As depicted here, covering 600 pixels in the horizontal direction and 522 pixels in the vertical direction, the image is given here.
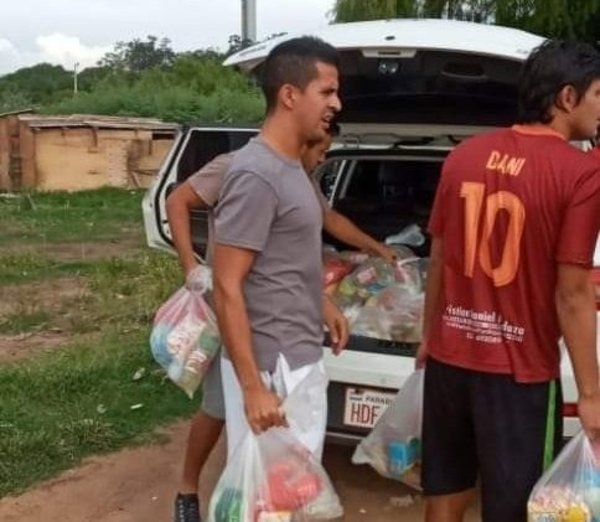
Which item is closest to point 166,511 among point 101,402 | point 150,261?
point 101,402

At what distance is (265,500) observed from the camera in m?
3.05

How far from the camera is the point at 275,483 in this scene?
3.07 metres

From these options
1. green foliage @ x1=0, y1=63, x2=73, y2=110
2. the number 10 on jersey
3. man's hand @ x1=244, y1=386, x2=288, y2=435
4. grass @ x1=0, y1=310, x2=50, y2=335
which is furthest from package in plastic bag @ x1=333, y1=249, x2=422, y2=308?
green foliage @ x1=0, y1=63, x2=73, y2=110

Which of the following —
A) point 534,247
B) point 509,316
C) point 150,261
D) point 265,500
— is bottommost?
point 150,261

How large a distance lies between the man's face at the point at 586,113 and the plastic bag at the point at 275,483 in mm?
1086

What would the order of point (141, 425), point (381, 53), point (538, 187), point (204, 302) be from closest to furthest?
point (538, 187) < point (204, 302) < point (381, 53) < point (141, 425)

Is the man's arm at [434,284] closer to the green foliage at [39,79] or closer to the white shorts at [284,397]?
the white shorts at [284,397]

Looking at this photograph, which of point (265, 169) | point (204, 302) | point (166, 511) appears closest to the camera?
point (265, 169)

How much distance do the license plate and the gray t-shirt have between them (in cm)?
82

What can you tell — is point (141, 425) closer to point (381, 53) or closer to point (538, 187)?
point (381, 53)

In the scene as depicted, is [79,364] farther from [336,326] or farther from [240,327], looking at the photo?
[240,327]

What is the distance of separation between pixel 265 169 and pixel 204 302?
0.93 meters

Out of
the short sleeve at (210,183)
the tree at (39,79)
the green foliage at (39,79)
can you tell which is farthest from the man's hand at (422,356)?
the tree at (39,79)

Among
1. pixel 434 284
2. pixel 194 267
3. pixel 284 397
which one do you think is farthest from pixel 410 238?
pixel 284 397
